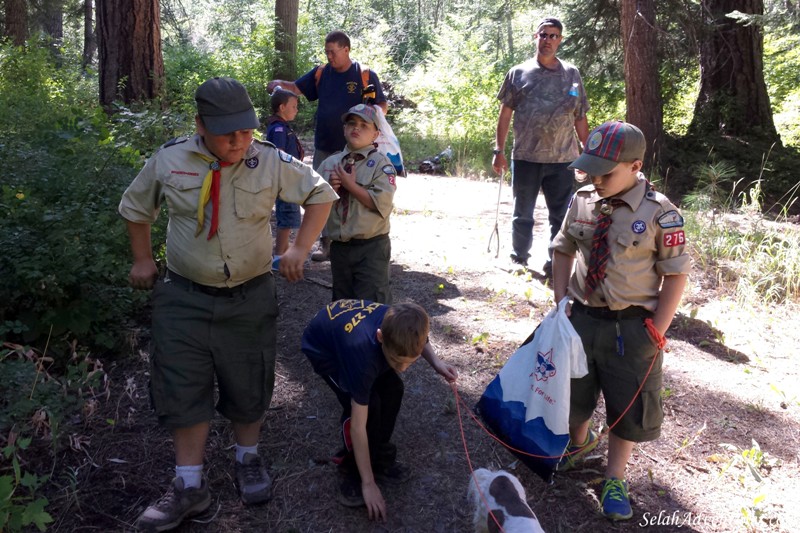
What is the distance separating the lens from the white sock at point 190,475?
10.2ft

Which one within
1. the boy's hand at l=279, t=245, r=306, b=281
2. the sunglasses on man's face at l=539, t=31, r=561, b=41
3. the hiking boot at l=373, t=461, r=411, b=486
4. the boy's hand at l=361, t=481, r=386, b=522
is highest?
the sunglasses on man's face at l=539, t=31, r=561, b=41

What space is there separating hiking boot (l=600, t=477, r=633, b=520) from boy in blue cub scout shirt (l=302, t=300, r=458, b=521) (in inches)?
40.3

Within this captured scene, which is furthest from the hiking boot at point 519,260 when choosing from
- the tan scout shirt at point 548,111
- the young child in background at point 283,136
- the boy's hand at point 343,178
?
the boy's hand at point 343,178

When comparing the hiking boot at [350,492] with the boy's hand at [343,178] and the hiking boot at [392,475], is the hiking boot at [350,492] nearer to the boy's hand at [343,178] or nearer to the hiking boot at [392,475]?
the hiking boot at [392,475]

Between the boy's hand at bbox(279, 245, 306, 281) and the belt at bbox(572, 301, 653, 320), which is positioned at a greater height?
the boy's hand at bbox(279, 245, 306, 281)

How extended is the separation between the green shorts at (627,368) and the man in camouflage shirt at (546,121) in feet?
10.1

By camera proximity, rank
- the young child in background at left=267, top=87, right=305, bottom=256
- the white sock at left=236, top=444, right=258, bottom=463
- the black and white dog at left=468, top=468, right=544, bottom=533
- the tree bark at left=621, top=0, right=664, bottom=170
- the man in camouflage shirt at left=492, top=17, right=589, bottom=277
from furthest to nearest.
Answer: the tree bark at left=621, top=0, right=664, bottom=170, the man in camouflage shirt at left=492, top=17, right=589, bottom=277, the young child in background at left=267, top=87, right=305, bottom=256, the white sock at left=236, top=444, right=258, bottom=463, the black and white dog at left=468, top=468, right=544, bottom=533

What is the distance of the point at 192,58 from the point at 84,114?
1261 cm

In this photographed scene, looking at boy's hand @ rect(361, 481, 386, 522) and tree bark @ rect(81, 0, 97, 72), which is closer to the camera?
boy's hand @ rect(361, 481, 386, 522)

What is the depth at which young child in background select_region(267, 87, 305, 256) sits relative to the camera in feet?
18.9

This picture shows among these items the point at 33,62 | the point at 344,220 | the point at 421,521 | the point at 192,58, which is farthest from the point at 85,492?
the point at 192,58

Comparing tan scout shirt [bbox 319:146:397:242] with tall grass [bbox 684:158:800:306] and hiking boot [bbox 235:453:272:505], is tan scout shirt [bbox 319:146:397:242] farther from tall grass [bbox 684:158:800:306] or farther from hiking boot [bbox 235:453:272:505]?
tall grass [bbox 684:158:800:306]

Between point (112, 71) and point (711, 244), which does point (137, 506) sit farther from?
point (711, 244)

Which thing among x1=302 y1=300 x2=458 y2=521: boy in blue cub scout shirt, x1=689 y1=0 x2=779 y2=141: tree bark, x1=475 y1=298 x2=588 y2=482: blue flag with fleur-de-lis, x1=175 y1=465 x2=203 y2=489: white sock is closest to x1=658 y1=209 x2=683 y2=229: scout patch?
x1=475 y1=298 x2=588 y2=482: blue flag with fleur-de-lis
